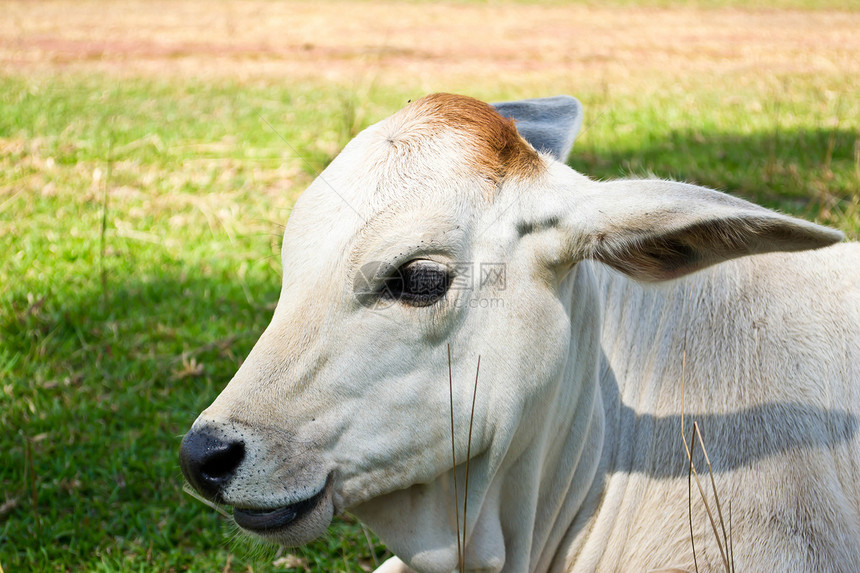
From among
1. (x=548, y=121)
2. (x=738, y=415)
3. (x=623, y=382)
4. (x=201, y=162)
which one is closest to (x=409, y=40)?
(x=201, y=162)

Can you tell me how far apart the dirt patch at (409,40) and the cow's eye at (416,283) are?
790 centimetres

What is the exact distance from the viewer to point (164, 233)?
5.62 metres

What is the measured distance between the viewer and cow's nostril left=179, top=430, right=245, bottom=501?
6.15 ft

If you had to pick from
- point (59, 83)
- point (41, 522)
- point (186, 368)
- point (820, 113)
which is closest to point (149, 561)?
point (41, 522)

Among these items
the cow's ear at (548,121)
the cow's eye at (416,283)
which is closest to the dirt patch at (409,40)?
the cow's ear at (548,121)

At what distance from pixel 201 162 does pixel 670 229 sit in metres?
5.47

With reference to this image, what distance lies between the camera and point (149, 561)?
304 cm

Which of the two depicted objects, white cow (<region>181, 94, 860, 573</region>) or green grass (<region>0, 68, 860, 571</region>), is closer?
white cow (<region>181, 94, 860, 573</region>)

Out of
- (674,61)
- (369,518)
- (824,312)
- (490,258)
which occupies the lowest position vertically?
(674,61)

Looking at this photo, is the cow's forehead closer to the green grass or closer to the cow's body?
the cow's body

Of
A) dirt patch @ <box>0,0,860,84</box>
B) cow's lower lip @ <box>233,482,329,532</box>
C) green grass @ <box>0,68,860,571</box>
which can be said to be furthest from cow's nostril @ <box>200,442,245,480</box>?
dirt patch @ <box>0,0,860,84</box>

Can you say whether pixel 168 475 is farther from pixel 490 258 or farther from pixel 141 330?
pixel 490 258

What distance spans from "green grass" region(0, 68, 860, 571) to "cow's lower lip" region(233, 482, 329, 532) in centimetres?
48

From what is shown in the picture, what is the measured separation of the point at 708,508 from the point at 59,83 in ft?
28.5
